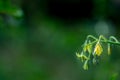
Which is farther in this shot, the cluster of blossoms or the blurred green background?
the blurred green background

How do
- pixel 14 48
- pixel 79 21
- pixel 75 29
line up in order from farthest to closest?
1. pixel 79 21
2. pixel 75 29
3. pixel 14 48

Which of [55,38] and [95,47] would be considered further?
[55,38]

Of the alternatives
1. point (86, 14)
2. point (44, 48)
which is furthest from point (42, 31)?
point (86, 14)

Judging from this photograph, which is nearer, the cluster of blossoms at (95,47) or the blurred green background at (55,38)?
the cluster of blossoms at (95,47)

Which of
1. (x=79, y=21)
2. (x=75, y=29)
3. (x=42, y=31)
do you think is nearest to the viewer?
(x=42, y=31)

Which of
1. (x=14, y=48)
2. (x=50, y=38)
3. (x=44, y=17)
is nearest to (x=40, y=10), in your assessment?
(x=44, y=17)

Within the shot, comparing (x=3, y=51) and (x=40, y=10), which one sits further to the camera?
(x=40, y=10)

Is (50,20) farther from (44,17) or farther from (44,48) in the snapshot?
(44,48)

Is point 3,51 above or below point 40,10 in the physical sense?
below
